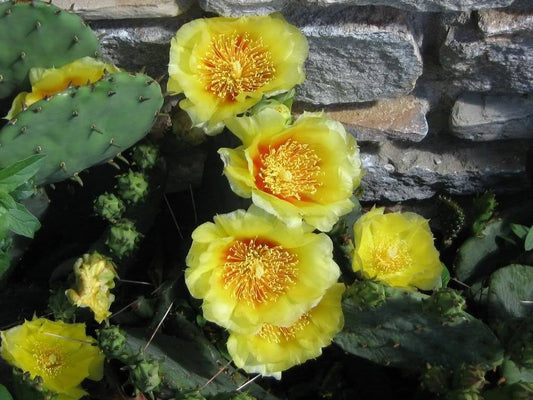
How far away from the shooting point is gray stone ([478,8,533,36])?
71.4 inches

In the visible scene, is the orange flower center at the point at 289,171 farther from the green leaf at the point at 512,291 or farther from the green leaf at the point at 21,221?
the green leaf at the point at 512,291

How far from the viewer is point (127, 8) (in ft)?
5.52

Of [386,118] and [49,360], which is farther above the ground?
[386,118]

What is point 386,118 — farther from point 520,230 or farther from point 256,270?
point 256,270

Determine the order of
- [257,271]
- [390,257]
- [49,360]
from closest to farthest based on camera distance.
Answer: [257,271] < [49,360] < [390,257]

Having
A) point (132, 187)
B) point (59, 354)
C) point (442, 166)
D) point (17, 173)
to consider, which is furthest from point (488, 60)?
point (59, 354)

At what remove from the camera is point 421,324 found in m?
1.86

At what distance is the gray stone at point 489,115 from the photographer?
6.79ft

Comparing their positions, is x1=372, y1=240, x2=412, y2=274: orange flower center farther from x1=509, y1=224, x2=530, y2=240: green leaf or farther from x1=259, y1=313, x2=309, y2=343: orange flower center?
x1=509, y1=224, x2=530, y2=240: green leaf

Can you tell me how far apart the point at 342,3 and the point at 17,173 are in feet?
2.64

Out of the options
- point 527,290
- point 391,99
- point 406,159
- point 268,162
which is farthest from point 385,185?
point 268,162

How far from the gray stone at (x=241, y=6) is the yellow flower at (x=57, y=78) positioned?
0.91 feet

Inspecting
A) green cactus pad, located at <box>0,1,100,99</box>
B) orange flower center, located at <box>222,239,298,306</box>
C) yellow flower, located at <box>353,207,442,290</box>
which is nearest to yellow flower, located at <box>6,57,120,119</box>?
green cactus pad, located at <box>0,1,100,99</box>

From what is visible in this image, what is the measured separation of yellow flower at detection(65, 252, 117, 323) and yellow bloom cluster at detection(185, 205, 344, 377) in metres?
0.24
